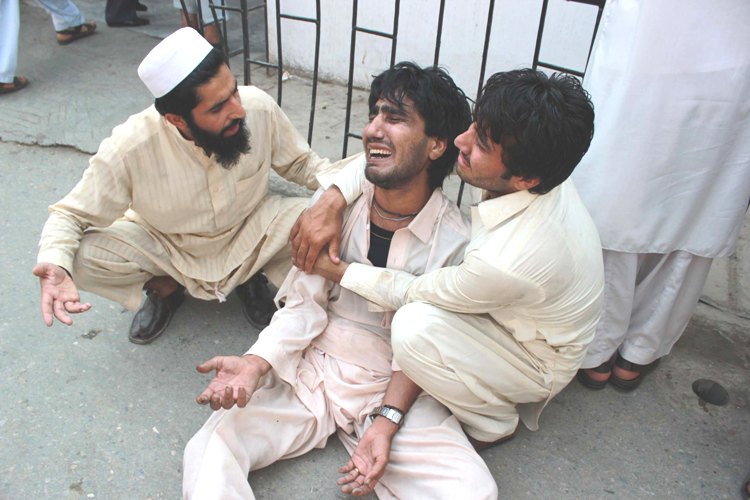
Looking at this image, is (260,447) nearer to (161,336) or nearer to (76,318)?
(161,336)

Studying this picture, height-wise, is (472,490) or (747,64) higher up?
(747,64)

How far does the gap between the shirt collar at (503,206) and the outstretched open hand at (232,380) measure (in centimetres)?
88

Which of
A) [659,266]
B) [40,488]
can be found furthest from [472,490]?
[40,488]

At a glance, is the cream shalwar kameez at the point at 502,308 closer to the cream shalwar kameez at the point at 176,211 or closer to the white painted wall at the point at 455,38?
the cream shalwar kameez at the point at 176,211

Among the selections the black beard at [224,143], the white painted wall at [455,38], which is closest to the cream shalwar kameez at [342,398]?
the black beard at [224,143]

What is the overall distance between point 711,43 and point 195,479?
6.58ft

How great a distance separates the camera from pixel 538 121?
5.60ft

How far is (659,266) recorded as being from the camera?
2.36 meters

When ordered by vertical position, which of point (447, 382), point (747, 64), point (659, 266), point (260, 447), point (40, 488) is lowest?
point (40, 488)

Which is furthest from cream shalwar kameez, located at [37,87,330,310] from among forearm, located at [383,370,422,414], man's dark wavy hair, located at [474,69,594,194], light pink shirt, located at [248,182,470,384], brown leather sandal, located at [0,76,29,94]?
brown leather sandal, located at [0,76,29,94]

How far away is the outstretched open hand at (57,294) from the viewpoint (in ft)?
6.75

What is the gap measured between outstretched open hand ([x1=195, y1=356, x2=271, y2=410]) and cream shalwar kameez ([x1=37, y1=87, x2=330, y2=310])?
0.61m

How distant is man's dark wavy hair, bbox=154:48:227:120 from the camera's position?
86.7 inches

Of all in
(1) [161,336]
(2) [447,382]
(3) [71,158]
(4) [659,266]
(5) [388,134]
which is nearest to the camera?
(2) [447,382]
